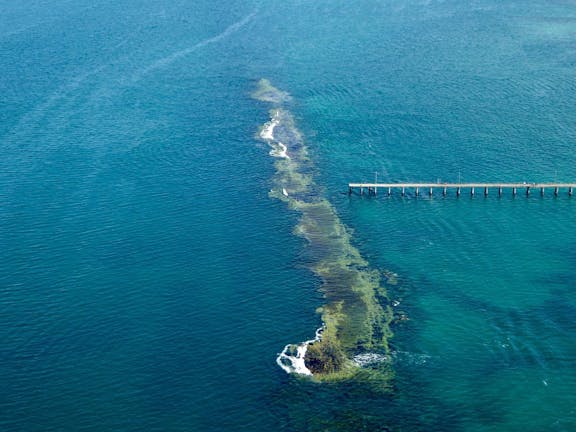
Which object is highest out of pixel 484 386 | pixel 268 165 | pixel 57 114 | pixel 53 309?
pixel 57 114

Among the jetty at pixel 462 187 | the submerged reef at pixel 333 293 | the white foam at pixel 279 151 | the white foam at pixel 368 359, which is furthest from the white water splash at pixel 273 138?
the white foam at pixel 368 359

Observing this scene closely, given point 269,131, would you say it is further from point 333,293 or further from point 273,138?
point 333,293

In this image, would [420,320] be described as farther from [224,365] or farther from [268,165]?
[268,165]

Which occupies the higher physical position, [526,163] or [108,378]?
[526,163]

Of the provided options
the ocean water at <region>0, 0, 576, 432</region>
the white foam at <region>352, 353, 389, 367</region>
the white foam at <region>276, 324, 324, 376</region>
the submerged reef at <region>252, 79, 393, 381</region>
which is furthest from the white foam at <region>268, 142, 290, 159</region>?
the white foam at <region>352, 353, 389, 367</region>

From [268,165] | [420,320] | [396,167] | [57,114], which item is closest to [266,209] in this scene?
[268,165]

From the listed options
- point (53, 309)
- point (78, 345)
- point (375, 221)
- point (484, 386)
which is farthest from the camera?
point (375, 221)
